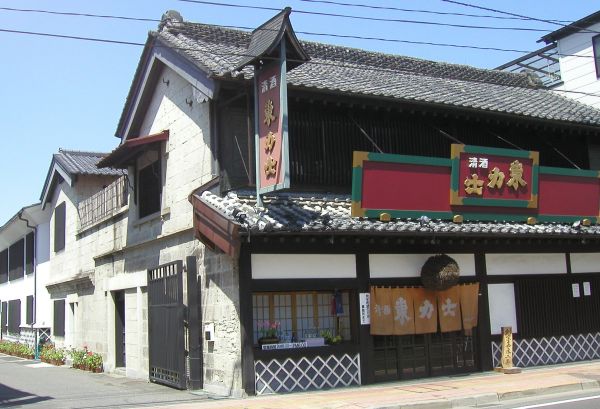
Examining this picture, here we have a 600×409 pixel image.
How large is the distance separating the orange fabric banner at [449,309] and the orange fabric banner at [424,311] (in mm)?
211

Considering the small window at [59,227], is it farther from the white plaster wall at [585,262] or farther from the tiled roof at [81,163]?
the white plaster wall at [585,262]

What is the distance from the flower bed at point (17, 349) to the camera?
27822 mm

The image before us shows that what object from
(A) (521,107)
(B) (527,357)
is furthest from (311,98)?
(B) (527,357)

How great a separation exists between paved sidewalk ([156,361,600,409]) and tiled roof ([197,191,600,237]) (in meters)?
3.34

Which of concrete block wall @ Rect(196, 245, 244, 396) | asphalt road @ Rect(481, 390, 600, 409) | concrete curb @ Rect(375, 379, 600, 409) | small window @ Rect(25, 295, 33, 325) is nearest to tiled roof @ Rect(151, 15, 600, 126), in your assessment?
concrete block wall @ Rect(196, 245, 244, 396)

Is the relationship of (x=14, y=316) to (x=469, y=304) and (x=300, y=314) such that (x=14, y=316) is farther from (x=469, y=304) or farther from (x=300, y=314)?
(x=469, y=304)

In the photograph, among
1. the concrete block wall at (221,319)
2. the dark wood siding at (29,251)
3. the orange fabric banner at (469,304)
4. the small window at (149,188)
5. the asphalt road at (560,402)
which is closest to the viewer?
the asphalt road at (560,402)

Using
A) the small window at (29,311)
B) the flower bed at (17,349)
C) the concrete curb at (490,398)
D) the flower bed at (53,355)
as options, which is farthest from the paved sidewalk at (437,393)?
the small window at (29,311)

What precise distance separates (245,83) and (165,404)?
7156 mm

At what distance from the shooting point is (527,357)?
56.1ft

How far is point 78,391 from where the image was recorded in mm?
15805

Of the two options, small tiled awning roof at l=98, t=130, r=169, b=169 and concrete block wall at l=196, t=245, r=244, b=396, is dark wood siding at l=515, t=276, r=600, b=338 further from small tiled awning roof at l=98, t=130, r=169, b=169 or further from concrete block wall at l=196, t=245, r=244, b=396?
small tiled awning roof at l=98, t=130, r=169, b=169

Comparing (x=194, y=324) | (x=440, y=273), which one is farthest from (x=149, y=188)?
(x=440, y=273)

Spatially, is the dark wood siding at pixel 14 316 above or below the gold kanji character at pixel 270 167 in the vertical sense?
below
